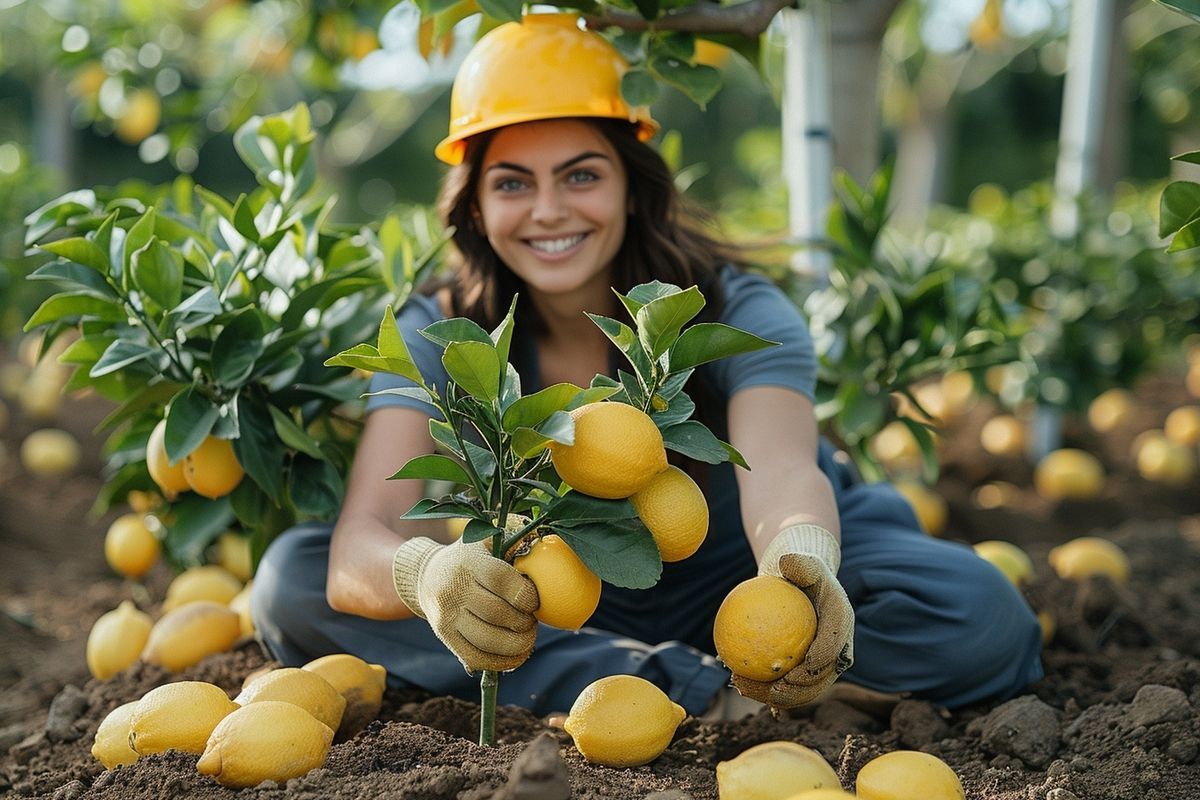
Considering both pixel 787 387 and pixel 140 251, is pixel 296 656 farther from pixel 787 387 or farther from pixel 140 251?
pixel 787 387

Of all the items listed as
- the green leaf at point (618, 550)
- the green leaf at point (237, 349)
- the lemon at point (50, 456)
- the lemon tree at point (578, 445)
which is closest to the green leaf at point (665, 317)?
the lemon tree at point (578, 445)

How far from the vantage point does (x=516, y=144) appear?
2125 mm

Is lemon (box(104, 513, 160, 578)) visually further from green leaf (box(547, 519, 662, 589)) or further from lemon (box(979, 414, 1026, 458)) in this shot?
lemon (box(979, 414, 1026, 458))

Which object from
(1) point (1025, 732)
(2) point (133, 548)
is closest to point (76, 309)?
(2) point (133, 548)

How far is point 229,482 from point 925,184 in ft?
29.6

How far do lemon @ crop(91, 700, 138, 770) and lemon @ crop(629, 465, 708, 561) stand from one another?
Answer: 31.6 inches

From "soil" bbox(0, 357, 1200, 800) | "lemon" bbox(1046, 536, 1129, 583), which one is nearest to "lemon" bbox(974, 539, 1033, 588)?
"soil" bbox(0, 357, 1200, 800)

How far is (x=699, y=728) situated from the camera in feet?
6.03

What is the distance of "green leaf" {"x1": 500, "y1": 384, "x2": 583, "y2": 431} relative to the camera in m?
1.34

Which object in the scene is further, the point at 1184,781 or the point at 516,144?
the point at 516,144

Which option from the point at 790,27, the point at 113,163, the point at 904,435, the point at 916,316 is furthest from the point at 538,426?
the point at 113,163

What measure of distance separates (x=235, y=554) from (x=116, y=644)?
0.61 meters

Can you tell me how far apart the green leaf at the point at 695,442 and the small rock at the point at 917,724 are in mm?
752

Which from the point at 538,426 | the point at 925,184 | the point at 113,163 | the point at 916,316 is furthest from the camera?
the point at 113,163
